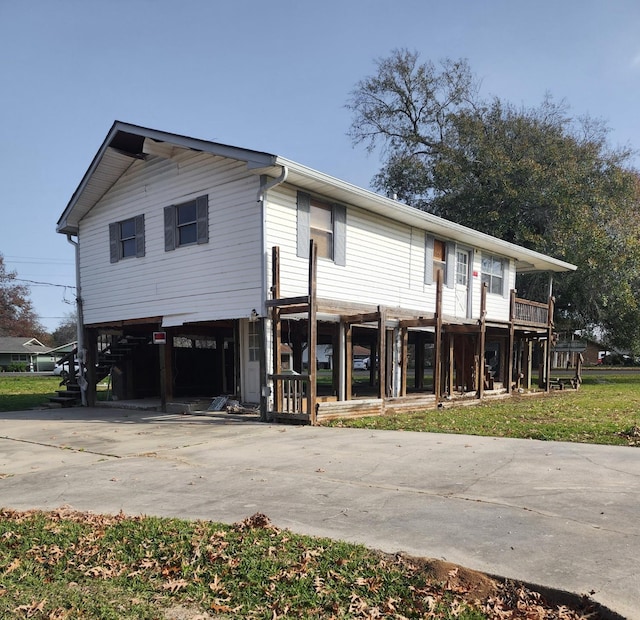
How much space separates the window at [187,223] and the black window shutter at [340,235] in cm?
305

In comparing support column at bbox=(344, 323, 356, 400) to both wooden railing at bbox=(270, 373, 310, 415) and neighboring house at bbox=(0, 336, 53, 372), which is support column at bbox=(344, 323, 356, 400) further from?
neighboring house at bbox=(0, 336, 53, 372)

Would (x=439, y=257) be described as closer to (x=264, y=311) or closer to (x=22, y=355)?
(x=264, y=311)

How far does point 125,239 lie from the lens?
1538cm

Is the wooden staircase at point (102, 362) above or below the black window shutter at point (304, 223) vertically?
below

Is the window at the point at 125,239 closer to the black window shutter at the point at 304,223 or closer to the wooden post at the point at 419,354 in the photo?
the black window shutter at the point at 304,223

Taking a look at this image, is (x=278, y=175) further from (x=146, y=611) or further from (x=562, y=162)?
(x=562, y=162)

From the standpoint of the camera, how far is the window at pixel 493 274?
765 inches

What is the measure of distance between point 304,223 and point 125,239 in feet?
18.7

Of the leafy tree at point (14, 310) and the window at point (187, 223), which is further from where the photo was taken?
the leafy tree at point (14, 310)

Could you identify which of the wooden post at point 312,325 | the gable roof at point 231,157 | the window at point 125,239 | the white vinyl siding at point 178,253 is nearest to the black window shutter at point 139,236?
the window at point 125,239

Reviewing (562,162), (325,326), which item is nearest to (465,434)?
(325,326)

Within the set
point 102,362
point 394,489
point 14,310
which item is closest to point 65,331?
point 14,310

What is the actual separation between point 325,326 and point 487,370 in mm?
7431

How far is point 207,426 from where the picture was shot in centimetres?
1135
